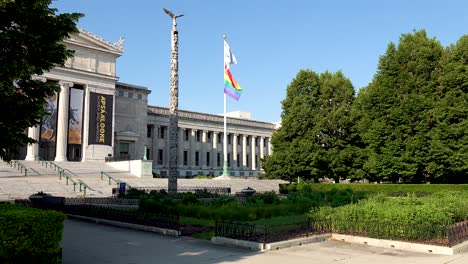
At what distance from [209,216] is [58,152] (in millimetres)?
44992

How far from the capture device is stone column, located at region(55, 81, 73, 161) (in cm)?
5853

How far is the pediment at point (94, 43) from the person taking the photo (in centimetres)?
6225

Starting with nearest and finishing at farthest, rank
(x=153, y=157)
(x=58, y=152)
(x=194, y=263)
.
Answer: (x=194, y=263) < (x=58, y=152) < (x=153, y=157)

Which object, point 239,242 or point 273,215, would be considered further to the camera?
point 273,215

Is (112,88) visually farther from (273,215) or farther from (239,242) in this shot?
(239,242)

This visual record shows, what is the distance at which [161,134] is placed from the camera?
81.9 m

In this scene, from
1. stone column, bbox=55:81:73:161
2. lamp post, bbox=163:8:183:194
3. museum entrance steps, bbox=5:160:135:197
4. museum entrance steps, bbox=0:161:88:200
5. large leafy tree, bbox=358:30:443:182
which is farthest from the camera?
stone column, bbox=55:81:73:161

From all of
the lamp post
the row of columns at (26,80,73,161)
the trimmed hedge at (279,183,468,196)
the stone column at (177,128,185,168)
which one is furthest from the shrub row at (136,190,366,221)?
the stone column at (177,128,185,168)

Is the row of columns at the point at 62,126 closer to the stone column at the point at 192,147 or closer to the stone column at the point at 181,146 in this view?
the stone column at the point at 181,146

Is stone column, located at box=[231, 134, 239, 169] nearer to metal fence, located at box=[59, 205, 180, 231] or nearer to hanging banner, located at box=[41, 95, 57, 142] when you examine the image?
hanging banner, located at box=[41, 95, 57, 142]

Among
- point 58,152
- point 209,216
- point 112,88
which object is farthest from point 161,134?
point 209,216

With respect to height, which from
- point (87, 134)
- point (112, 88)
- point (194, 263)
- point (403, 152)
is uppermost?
point (112, 88)

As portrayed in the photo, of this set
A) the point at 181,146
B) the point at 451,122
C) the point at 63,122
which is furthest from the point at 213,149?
the point at 451,122

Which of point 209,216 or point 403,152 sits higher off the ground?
point 403,152
